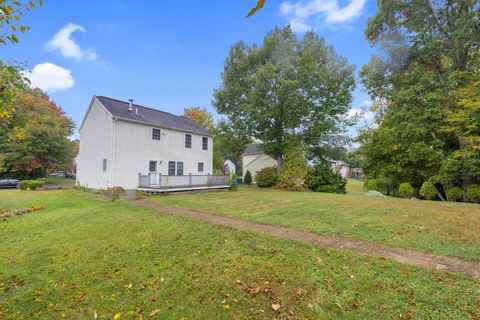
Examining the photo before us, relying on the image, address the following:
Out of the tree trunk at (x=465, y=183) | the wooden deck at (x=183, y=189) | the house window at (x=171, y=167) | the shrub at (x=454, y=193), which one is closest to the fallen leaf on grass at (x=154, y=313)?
the wooden deck at (x=183, y=189)

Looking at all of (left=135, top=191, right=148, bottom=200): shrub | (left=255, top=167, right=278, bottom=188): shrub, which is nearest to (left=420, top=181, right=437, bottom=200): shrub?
(left=255, top=167, right=278, bottom=188): shrub

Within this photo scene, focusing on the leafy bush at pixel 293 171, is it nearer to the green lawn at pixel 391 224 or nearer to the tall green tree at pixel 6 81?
the green lawn at pixel 391 224

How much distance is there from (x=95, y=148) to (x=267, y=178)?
13958 millimetres

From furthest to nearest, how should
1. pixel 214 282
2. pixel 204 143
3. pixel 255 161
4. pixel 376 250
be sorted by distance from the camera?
pixel 255 161, pixel 204 143, pixel 376 250, pixel 214 282

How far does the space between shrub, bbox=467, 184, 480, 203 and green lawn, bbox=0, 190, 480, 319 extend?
40.0ft

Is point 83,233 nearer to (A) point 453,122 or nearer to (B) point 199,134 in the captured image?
(B) point 199,134

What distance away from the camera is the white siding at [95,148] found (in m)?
15.3

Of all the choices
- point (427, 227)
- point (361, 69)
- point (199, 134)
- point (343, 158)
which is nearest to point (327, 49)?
point (361, 69)

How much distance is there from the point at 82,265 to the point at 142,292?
1749 millimetres

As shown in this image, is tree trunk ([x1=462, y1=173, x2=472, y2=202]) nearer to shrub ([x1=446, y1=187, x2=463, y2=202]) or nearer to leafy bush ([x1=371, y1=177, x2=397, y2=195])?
shrub ([x1=446, y1=187, x2=463, y2=202])

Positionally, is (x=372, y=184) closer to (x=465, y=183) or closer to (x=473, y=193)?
(x=465, y=183)

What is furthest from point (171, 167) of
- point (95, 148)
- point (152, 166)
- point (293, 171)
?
point (293, 171)

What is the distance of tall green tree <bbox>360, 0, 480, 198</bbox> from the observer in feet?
40.8

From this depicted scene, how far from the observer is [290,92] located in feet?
61.4
